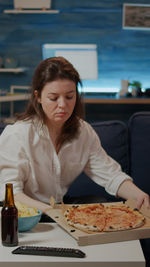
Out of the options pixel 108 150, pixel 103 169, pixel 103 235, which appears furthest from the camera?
pixel 108 150

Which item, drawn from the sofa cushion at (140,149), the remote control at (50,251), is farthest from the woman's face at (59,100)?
the sofa cushion at (140,149)

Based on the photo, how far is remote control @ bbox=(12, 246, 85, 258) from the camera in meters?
1.11

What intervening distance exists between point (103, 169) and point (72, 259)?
0.87 m

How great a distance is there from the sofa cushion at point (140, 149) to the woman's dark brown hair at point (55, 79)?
21.8 inches

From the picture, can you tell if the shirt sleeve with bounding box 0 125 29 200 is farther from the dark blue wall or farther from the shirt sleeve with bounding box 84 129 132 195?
the dark blue wall

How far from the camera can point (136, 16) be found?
5406mm

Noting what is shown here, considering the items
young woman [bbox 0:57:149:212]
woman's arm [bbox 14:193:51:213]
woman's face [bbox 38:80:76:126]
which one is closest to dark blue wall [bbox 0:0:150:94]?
young woman [bbox 0:57:149:212]

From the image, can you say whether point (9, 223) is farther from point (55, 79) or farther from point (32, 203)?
point (55, 79)

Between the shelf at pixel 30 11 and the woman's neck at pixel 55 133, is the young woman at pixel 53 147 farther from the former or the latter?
the shelf at pixel 30 11

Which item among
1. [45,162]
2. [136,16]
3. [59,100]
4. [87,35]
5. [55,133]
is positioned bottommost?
[45,162]

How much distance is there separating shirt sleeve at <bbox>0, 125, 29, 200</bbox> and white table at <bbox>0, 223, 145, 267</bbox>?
360mm

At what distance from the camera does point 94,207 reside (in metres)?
1.44

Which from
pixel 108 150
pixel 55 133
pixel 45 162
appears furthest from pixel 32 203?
pixel 108 150

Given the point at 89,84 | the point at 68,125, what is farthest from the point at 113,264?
the point at 89,84
